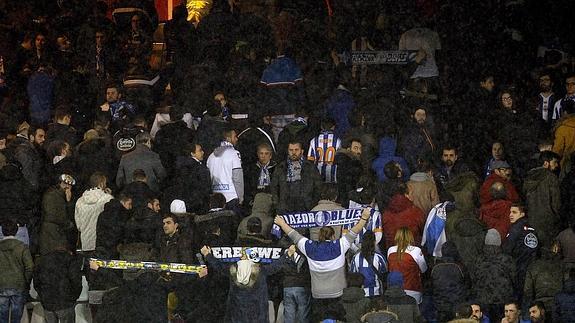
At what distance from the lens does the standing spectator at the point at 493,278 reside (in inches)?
773

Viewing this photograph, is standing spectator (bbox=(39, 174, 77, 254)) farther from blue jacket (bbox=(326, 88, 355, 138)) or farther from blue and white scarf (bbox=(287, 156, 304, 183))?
blue jacket (bbox=(326, 88, 355, 138))

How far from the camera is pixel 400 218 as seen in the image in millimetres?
20750

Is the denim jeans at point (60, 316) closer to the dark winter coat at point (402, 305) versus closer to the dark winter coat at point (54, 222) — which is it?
the dark winter coat at point (54, 222)

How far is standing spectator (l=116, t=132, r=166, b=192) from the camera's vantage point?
73.2 feet

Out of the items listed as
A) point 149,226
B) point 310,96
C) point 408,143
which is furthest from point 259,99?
point 149,226

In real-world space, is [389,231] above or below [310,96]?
below

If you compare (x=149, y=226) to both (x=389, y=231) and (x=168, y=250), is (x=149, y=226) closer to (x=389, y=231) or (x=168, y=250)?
(x=168, y=250)

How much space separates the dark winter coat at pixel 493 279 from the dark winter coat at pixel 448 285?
0.63 feet

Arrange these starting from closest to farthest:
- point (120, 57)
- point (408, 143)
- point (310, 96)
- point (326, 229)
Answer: point (326, 229) < point (408, 143) < point (310, 96) < point (120, 57)

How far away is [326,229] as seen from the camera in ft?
66.3

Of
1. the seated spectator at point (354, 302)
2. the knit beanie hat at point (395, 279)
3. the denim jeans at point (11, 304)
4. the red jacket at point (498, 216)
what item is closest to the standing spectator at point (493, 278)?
the red jacket at point (498, 216)

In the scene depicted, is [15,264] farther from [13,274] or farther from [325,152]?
[325,152]

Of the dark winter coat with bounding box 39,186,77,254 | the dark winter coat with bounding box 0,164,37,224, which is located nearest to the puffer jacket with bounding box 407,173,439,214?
the dark winter coat with bounding box 39,186,77,254

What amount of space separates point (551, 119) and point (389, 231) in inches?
178
